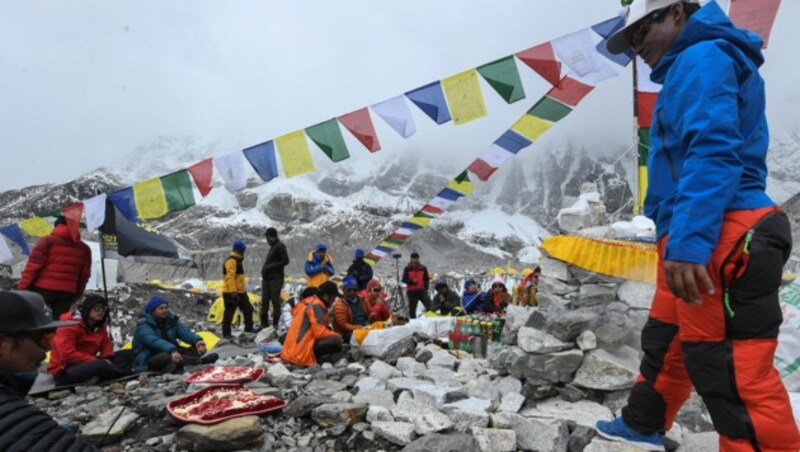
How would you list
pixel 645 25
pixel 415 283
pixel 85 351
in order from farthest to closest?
pixel 415 283, pixel 85 351, pixel 645 25

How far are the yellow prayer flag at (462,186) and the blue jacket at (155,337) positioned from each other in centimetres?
547

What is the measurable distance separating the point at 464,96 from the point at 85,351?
5526 millimetres

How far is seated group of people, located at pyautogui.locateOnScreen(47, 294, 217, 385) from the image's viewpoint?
4.88 m

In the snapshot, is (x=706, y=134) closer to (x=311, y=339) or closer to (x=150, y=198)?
(x=311, y=339)

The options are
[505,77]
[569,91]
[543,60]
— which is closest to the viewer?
[543,60]

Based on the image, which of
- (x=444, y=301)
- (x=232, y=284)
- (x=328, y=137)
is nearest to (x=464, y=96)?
(x=328, y=137)

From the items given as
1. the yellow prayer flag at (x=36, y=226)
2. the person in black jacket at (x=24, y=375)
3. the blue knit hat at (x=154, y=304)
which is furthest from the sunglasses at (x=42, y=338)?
the yellow prayer flag at (x=36, y=226)

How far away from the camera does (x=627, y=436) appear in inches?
92.6

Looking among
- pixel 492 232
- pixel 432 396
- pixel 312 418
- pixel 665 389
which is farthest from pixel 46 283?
pixel 492 232

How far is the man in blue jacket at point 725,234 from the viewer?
5.16 feet

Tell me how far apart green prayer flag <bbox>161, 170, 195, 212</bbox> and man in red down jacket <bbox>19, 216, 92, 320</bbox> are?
1368 millimetres

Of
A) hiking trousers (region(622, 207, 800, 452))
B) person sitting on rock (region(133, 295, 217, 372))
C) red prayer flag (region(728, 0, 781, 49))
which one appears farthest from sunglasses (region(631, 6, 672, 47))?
person sitting on rock (region(133, 295, 217, 372))

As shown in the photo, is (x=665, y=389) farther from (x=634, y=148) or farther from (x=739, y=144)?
(x=634, y=148)

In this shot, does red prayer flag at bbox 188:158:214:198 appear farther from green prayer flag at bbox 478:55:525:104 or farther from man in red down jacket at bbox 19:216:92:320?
green prayer flag at bbox 478:55:525:104
